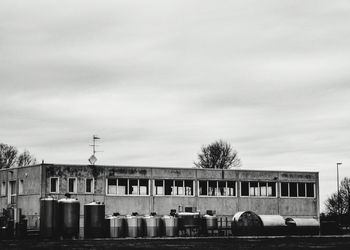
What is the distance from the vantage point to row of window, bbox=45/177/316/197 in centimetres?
5922

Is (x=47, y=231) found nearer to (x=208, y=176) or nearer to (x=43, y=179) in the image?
(x=43, y=179)

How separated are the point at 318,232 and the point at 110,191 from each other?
55.3 feet

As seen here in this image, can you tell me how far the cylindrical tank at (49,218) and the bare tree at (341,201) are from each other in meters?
79.5

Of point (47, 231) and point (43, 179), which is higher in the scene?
point (43, 179)

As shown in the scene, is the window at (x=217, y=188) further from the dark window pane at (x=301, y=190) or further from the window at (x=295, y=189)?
the dark window pane at (x=301, y=190)

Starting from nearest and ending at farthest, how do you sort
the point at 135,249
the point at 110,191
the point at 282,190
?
the point at 135,249, the point at 110,191, the point at 282,190

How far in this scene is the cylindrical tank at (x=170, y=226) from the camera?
5241 cm

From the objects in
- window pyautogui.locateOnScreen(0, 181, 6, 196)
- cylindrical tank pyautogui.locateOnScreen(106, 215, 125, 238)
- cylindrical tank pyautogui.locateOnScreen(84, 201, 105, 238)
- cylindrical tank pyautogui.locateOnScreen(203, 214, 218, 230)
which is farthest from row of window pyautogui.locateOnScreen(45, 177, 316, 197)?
cylindrical tank pyautogui.locateOnScreen(84, 201, 105, 238)

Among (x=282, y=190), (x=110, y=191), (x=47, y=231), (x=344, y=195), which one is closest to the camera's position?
(x=47, y=231)

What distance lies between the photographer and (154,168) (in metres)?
61.2

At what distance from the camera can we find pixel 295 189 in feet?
216

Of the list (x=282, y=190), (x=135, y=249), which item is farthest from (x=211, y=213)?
(x=135, y=249)

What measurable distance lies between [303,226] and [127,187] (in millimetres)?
14604

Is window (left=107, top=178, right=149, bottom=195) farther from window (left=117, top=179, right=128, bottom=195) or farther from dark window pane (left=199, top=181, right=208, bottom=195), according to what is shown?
dark window pane (left=199, top=181, right=208, bottom=195)
